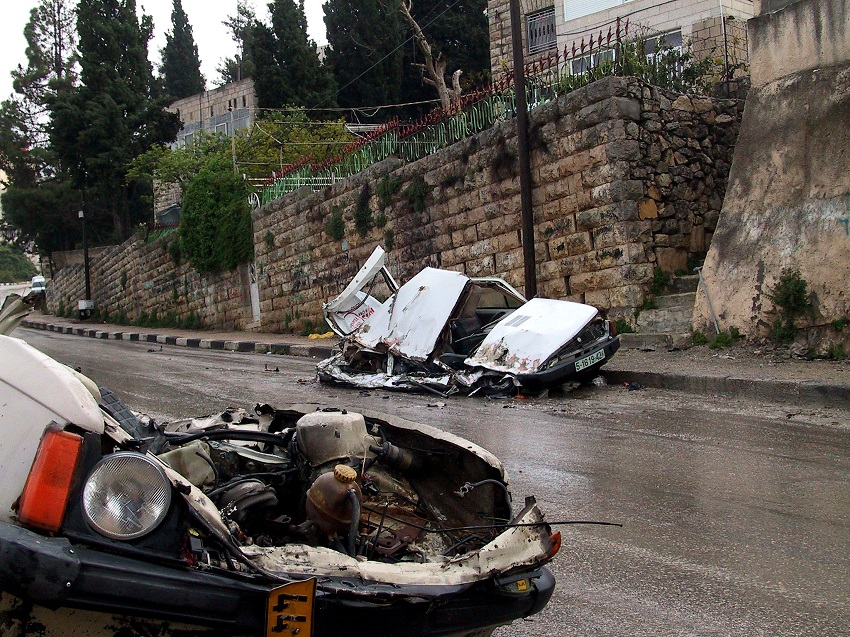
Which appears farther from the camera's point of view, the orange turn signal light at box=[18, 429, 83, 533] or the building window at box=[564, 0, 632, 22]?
the building window at box=[564, 0, 632, 22]

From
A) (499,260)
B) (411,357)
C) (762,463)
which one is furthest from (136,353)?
(762,463)

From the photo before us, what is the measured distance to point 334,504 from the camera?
98.6 inches

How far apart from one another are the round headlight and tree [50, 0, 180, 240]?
37617 millimetres

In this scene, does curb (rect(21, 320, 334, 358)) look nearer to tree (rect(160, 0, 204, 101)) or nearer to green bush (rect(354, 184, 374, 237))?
green bush (rect(354, 184, 374, 237))

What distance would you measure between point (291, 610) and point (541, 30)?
25.1 meters

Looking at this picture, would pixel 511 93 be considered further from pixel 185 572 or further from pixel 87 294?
pixel 87 294

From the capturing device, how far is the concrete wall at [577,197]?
1251cm

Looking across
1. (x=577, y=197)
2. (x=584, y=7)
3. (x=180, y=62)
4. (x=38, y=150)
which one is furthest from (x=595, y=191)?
(x=180, y=62)

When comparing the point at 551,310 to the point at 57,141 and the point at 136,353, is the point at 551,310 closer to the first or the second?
the point at 136,353

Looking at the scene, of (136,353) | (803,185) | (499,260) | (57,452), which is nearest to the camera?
(57,452)

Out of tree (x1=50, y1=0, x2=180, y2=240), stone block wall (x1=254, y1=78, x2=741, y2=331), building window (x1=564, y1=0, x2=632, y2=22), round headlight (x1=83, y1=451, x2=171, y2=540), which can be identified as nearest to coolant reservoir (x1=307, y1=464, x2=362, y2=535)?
round headlight (x1=83, y1=451, x2=171, y2=540)

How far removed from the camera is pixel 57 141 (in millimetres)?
38031

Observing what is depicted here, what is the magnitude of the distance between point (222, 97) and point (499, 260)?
1281 inches

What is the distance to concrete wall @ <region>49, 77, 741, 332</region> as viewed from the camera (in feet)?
41.0
